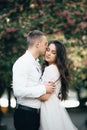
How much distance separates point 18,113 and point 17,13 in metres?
5.49

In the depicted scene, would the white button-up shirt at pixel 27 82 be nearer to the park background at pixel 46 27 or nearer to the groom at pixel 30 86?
the groom at pixel 30 86

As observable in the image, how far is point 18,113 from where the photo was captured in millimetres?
6434

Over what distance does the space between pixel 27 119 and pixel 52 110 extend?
33cm

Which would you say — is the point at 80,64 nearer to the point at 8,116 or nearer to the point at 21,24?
the point at 21,24

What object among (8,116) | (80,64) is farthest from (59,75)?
(8,116)

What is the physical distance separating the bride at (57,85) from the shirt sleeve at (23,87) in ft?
0.71

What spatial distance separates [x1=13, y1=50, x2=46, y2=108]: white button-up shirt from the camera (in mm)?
6176

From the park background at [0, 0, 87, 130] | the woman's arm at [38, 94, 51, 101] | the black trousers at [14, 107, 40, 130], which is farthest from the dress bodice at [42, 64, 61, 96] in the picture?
the park background at [0, 0, 87, 130]

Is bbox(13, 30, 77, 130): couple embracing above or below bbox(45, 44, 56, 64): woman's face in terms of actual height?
below

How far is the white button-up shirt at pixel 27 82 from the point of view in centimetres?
618

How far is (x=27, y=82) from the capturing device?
6.28 metres

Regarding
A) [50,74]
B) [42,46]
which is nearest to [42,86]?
[50,74]

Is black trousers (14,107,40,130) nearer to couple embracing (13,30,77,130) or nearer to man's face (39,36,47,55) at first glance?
couple embracing (13,30,77,130)

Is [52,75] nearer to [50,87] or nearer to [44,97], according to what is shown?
[50,87]
